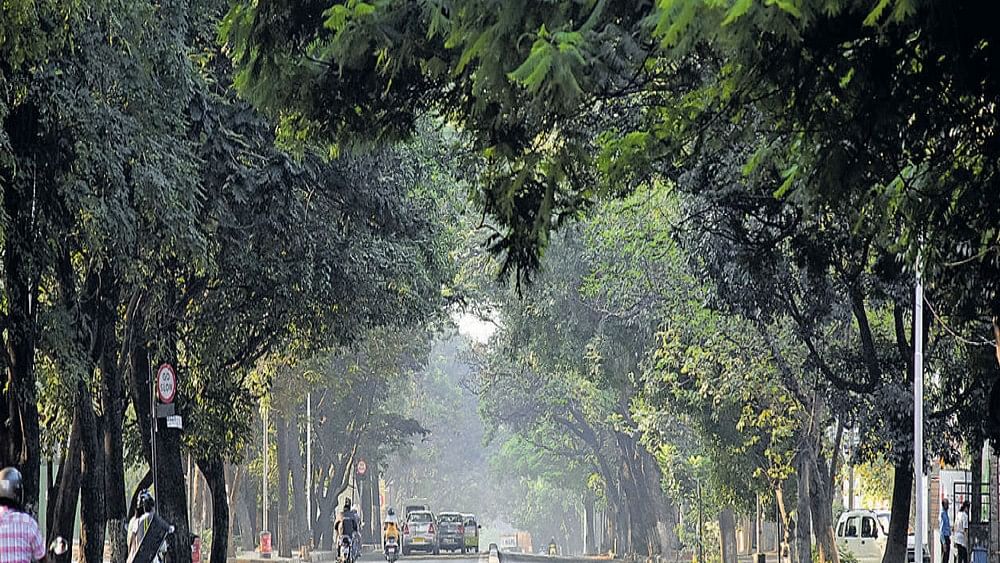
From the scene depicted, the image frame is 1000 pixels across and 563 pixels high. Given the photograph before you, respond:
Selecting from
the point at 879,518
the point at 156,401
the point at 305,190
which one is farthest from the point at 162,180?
the point at 879,518

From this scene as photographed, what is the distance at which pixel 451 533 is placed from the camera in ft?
203

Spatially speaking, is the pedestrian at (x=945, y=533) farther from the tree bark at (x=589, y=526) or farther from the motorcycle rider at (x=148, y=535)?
the tree bark at (x=589, y=526)

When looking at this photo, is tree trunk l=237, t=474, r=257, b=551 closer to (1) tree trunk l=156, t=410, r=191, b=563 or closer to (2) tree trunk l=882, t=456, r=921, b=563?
(1) tree trunk l=156, t=410, r=191, b=563

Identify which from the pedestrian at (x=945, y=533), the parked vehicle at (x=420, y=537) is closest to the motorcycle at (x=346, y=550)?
the pedestrian at (x=945, y=533)

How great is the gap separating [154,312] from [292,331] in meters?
4.72

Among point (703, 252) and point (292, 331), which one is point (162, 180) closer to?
point (703, 252)

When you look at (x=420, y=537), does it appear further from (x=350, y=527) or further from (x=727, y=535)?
(x=350, y=527)

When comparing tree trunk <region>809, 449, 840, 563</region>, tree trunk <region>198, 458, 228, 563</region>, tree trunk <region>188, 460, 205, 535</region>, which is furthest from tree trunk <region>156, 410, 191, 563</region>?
tree trunk <region>188, 460, 205, 535</region>

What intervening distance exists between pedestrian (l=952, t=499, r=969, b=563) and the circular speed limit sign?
57.3 feet

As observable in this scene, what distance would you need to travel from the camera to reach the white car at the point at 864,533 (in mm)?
46219

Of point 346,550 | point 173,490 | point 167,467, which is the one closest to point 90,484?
point 167,467

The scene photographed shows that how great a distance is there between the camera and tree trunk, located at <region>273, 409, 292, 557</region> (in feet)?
165

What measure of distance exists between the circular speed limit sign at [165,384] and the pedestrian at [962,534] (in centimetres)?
1746

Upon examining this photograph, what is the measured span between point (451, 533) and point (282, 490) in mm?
12094
